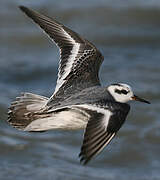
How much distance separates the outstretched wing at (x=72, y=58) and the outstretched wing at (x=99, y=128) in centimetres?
83

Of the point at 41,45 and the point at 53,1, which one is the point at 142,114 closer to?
the point at 41,45

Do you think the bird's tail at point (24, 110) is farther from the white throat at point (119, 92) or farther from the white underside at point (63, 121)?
the white throat at point (119, 92)

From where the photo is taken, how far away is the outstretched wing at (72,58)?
5.88 m

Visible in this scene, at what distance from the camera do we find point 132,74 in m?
9.14

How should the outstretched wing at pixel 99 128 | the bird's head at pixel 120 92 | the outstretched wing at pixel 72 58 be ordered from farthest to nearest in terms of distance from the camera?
the outstretched wing at pixel 72 58, the bird's head at pixel 120 92, the outstretched wing at pixel 99 128

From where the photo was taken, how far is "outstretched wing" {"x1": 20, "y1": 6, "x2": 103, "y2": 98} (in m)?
5.88

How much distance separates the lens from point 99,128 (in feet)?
15.7

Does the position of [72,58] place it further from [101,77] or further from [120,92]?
[101,77]

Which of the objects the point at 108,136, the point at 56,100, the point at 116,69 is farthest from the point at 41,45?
the point at 108,136

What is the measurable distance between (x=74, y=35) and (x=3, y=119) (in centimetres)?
227

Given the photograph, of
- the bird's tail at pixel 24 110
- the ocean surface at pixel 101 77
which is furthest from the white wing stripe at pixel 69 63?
the ocean surface at pixel 101 77

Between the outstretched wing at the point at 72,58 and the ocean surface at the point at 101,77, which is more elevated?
the outstretched wing at the point at 72,58

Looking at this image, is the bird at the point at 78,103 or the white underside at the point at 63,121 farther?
the white underside at the point at 63,121

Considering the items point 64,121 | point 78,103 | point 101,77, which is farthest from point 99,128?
point 101,77
